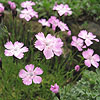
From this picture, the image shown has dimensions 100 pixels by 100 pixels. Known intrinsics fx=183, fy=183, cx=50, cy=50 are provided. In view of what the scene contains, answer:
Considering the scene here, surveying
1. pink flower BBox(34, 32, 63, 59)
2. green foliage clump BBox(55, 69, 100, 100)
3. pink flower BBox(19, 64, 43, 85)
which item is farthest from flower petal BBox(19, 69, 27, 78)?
green foliage clump BBox(55, 69, 100, 100)

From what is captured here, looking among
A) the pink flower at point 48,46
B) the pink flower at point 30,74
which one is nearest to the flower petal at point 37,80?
the pink flower at point 30,74

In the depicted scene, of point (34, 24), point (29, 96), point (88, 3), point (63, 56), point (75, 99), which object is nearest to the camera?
point (75, 99)

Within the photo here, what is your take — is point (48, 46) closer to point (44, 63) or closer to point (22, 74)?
point (22, 74)

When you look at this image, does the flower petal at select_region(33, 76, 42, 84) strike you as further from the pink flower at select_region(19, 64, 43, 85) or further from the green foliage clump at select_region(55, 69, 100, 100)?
the green foliage clump at select_region(55, 69, 100, 100)

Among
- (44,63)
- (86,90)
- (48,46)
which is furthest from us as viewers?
(44,63)

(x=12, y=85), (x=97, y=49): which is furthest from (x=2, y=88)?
(x=97, y=49)

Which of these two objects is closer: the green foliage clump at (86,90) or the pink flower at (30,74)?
the pink flower at (30,74)

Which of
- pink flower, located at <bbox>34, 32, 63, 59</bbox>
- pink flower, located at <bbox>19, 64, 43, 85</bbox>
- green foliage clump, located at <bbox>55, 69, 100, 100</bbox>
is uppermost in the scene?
pink flower, located at <bbox>34, 32, 63, 59</bbox>

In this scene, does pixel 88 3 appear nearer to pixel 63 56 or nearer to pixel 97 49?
pixel 97 49

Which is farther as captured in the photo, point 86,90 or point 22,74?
point 86,90

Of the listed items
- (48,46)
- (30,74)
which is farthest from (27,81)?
(48,46)

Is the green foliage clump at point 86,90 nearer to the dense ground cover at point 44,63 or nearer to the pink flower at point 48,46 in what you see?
the dense ground cover at point 44,63
